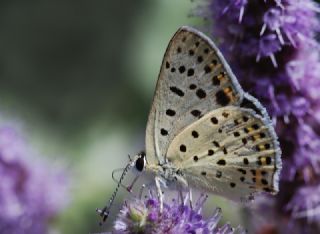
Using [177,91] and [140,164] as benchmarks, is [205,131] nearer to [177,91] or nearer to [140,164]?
[177,91]

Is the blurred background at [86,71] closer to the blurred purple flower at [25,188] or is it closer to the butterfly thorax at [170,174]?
the blurred purple flower at [25,188]

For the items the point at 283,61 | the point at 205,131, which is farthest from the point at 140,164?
the point at 283,61

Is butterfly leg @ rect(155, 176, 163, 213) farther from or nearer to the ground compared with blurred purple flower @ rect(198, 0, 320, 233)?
nearer to the ground

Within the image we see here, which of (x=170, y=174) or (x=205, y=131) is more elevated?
(x=205, y=131)

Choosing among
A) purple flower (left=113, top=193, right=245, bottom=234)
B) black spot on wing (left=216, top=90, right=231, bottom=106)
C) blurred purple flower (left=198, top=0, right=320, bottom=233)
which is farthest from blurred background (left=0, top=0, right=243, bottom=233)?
purple flower (left=113, top=193, right=245, bottom=234)

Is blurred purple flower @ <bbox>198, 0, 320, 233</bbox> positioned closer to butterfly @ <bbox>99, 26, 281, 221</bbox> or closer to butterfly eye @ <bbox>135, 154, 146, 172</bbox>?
butterfly @ <bbox>99, 26, 281, 221</bbox>
